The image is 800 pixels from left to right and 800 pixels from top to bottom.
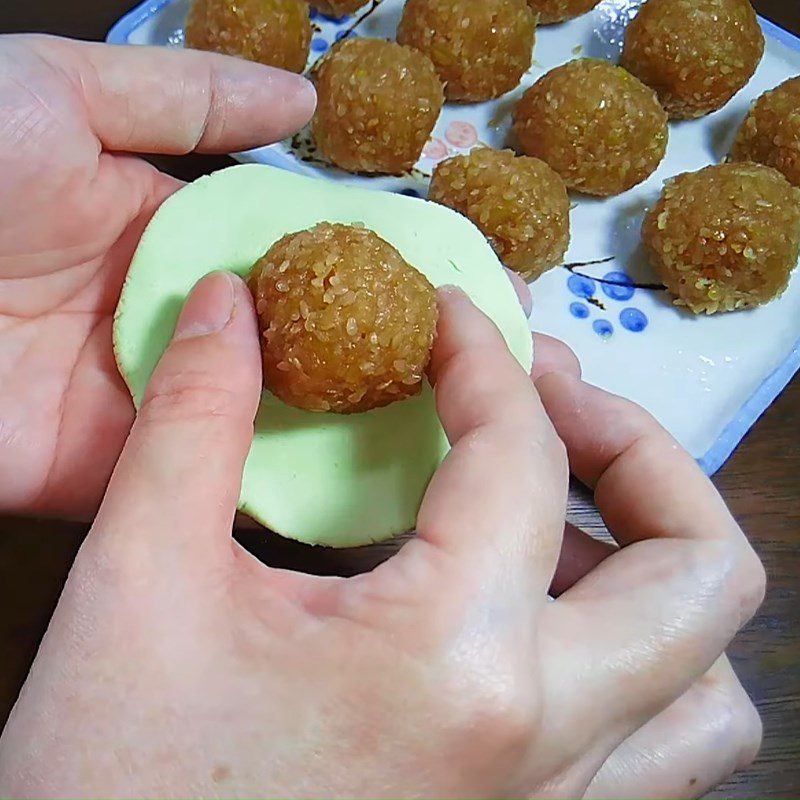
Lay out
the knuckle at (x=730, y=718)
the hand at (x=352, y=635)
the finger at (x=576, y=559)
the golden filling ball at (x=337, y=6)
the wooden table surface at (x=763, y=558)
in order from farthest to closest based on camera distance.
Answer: the golden filling ball at (x=337, y=6) < the wooden table surface at (x=763, y=558) < the finger at (x=576, y=559) < the knuckle at (x=730, y=718) < the hand at (x=352, y=635)

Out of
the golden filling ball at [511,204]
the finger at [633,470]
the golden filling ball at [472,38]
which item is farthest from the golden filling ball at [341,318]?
the golden filling ball at [472,38]

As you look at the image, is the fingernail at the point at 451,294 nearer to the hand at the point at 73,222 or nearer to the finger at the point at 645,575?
the finger at the point at 645,575

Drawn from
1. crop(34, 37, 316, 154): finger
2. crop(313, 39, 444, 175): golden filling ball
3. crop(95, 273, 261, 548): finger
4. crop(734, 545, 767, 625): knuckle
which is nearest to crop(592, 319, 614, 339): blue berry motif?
crop(313, 39, 444, 175): golden filling ball

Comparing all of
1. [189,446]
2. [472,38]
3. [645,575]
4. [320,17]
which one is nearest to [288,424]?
[189,446]

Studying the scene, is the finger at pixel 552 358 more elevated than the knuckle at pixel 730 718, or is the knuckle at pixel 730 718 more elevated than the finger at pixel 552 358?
the finger at pixel 552 358

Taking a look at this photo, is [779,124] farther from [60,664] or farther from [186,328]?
[60,664]
